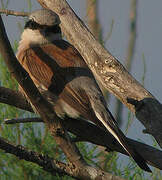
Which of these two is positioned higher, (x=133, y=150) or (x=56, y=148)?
(x=133, y=150)

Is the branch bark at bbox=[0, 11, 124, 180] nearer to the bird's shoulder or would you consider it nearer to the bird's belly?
the bird's belly

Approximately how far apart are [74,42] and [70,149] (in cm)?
157

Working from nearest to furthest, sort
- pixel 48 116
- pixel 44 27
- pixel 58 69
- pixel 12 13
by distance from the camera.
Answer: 1. pixel 48 116
2. pixel 58 69
3. pixel 12 13
4. pixel 44 27

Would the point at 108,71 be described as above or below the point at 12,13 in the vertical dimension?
below

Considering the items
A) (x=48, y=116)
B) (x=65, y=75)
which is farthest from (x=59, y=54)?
(x=48, y=116)

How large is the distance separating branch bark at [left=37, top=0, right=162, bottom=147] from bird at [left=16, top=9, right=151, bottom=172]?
129 millimetres

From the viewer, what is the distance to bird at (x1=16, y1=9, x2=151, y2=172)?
12.5 ft

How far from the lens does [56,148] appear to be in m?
4.89

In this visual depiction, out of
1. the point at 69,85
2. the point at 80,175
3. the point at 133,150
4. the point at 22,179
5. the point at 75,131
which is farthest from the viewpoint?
the point at 22,179

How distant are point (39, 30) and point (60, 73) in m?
0.84

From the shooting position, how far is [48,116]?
120 inches

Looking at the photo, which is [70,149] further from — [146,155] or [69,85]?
[69,85]

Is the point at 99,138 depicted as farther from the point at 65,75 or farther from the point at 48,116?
the point at 65,75

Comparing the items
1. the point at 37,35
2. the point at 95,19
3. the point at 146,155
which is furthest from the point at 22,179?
the point at 95,19
